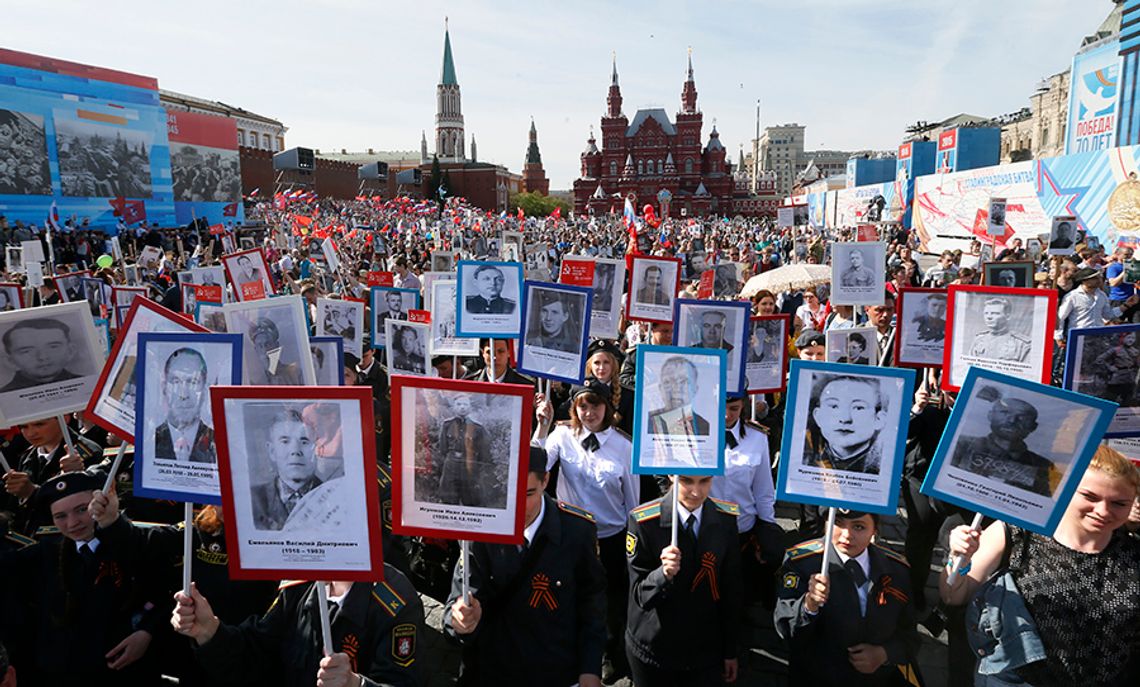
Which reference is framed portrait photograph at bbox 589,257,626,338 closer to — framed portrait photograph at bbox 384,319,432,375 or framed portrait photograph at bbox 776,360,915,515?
framed portrait photograph at bbox 384,319,432,375

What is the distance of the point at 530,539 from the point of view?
2.99 metres

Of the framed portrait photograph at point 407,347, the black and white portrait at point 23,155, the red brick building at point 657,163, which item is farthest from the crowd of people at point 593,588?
the red brick building at point 657,163

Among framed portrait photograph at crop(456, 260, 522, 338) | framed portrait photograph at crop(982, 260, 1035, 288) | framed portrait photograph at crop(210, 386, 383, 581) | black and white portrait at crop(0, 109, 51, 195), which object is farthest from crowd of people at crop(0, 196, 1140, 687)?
black and white portrait at crop(0, 109, 51, 195)

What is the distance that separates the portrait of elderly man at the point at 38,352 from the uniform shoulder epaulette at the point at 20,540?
2.66ft

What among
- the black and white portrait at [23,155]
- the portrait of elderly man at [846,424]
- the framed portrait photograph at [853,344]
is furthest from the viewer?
the black and white portrait at [23,155]

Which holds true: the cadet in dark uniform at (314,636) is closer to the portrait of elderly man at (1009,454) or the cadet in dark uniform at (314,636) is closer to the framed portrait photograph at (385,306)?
the portrait of elderly man at (1009,454)

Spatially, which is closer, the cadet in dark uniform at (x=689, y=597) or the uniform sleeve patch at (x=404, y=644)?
the uniform sleeve patch at (x=404, y=644)

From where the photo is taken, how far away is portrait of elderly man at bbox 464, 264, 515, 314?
5.55 m

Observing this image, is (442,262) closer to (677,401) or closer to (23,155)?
(677,401)

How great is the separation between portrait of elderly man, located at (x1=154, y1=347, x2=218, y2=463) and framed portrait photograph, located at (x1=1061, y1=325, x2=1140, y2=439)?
14.3 ft

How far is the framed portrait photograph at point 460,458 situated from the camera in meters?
2.44

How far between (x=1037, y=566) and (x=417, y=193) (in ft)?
339

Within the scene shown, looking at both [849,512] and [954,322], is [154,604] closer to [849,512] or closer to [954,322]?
[849,512]

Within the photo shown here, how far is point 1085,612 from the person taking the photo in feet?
8.02
